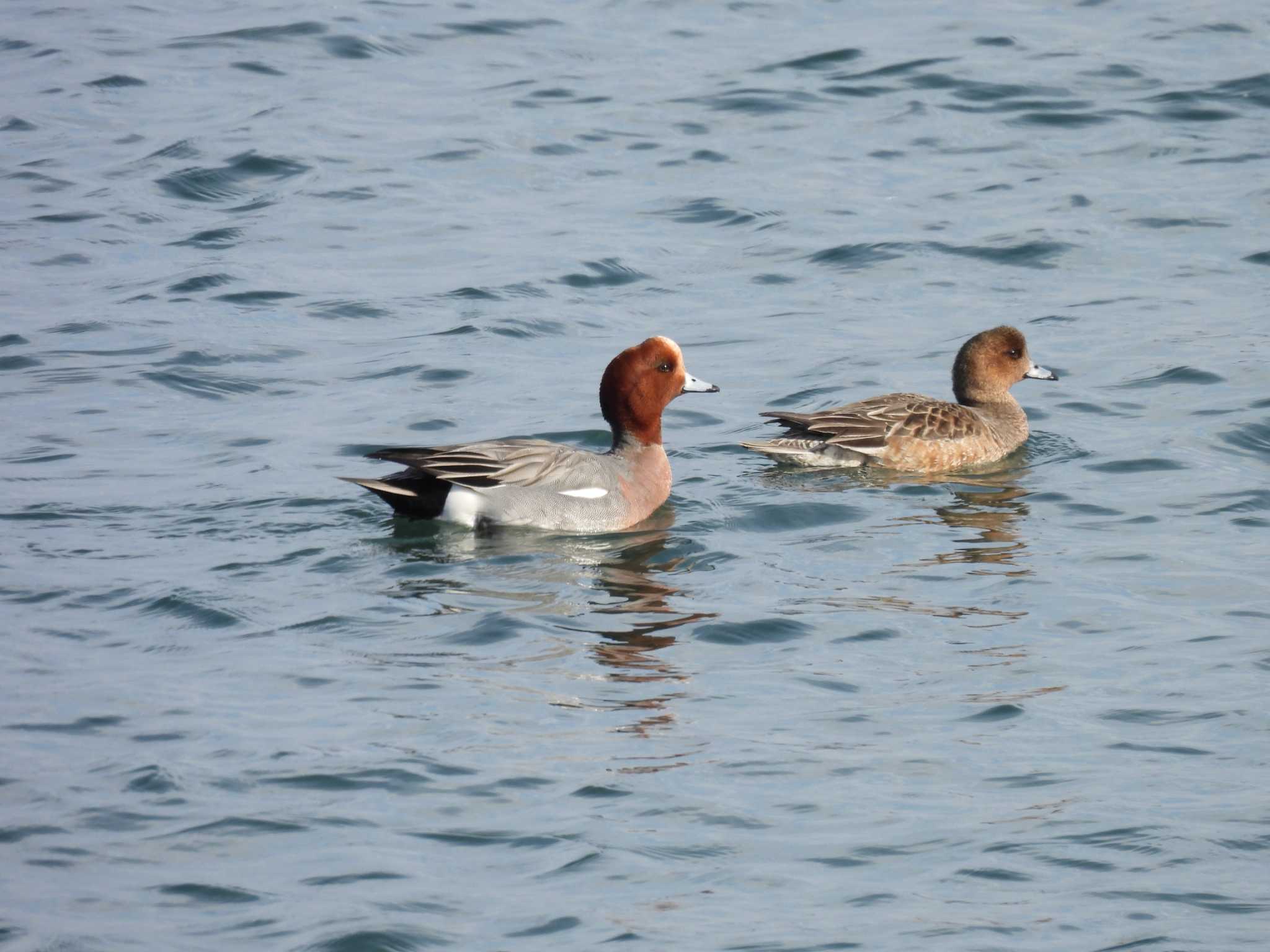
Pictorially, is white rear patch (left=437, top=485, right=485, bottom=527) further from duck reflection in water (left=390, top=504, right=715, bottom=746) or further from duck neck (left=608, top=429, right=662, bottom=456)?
duck neck (left=608, top=429, right=662, bottom=456)

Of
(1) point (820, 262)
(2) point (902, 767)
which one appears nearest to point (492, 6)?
(1) point (820, 262)

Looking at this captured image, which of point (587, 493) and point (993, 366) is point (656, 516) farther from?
point (993, 366)

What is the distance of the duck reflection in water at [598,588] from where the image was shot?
761 centimetres

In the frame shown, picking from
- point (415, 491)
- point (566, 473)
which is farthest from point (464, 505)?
point (566, 473)

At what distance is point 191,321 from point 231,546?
459cm

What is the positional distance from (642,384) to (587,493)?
0.79 m

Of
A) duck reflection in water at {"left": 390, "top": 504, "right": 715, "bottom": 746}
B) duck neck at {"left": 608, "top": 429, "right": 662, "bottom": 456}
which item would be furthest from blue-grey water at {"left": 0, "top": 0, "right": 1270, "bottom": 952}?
duck neck at {"left": 608, "top": 429, "right": 662, "bottom": 456}

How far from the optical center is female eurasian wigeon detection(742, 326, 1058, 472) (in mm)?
10664

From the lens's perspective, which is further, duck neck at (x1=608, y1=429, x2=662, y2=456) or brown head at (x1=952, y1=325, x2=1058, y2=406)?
brown head at (x1=952, y1=325, x2=1058, y2=406)

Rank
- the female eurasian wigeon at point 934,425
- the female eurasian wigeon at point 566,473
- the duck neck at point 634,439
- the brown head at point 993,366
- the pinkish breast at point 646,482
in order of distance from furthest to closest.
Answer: the brown head at point 993,366 < the female eurasian wigeon at point 934,425 < the duck neck at point 634,439 < the pinkish breast at point 646,482 < the female eurasian wigeon at point 566,473

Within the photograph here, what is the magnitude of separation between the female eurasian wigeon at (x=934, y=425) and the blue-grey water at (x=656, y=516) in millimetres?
173

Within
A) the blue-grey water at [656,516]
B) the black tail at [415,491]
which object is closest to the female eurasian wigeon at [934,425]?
the blue-grey water at [656,516]

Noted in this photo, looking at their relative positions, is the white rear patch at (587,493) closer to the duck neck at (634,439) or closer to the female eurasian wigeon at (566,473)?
the female eurasian wigeon at (566,473)

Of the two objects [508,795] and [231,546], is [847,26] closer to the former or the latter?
[231,546]
